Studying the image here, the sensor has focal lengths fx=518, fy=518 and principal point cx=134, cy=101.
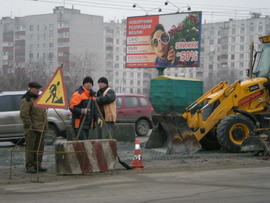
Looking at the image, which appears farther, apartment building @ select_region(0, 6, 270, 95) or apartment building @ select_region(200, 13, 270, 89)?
apartment building @ select_region(200, 13, 270, 89)

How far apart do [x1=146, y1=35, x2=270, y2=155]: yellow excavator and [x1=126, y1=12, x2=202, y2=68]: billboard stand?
1968cm

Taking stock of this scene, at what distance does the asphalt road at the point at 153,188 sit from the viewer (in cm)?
786

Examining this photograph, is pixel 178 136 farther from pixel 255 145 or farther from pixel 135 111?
pixel 135 111

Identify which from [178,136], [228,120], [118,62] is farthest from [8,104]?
[118,62]

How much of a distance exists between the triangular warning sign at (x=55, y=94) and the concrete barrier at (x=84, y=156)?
0.78 m

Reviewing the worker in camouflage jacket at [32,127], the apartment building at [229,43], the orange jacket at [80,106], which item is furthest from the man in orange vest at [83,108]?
the apartment building at [229,43]

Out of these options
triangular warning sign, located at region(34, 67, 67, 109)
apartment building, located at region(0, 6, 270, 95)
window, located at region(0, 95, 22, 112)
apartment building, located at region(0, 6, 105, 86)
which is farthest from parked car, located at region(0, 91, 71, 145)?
apartment building, located at region(0, 6, 105, 86)

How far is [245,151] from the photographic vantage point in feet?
42.2

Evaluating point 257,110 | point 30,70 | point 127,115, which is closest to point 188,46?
point 127,115

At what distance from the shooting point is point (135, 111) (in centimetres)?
2195

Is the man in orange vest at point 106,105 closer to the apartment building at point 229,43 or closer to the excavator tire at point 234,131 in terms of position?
the excavator tire at point 234,131

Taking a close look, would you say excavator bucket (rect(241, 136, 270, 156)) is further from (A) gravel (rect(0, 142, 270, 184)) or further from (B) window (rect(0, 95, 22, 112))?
(B) window (rect(0, 95, 22, 112))

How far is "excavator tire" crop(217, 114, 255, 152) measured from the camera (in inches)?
529

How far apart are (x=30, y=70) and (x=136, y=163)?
58.1 meters
